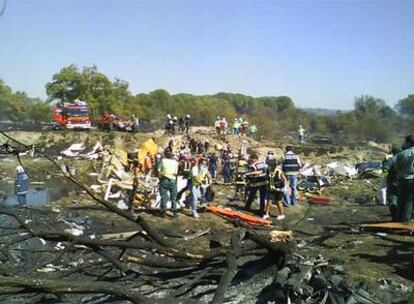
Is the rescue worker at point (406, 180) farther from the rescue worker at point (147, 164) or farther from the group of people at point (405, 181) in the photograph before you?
the rescue worker at point (147, 164)

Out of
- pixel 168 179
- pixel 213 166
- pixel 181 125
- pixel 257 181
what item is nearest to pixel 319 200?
pixel 257 181

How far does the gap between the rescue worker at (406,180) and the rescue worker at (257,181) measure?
4.03m

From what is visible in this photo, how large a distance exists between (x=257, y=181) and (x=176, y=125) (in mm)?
25354

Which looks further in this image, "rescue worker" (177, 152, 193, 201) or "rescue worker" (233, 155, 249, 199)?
"rescue worker" (233, 155, 249, 199)

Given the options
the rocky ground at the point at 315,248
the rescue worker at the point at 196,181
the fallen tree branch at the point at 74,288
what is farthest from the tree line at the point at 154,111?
the fallen tree branch at the point at 74,288

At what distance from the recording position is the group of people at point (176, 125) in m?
36.0

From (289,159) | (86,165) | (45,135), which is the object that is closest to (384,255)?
(289,159)

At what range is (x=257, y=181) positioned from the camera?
44.0ft

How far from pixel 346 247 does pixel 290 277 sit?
13.2 feet

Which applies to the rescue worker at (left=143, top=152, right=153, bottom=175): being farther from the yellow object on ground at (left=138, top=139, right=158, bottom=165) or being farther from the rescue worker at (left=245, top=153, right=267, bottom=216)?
the rescue worker at (left=245, top=153, right=267, bottom=216)

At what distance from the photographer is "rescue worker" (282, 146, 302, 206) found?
14.4 meters

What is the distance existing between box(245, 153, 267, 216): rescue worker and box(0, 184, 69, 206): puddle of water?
697 centimetres

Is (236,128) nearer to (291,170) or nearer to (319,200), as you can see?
(319,200)

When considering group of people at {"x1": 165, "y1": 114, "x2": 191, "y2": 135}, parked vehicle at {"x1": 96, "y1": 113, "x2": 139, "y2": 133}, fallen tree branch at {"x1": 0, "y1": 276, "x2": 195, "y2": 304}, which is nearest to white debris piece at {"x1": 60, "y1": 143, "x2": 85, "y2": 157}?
parked vehicle at {"x1": 96, "y1": 113, "x2": 139, "y2": 133}
